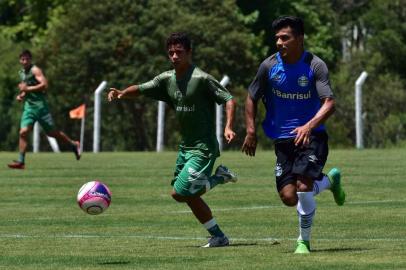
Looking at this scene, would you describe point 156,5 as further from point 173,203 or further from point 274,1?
point 173,203

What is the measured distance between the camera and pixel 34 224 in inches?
619

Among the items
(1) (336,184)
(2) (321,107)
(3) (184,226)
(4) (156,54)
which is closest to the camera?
(2) (321,107)

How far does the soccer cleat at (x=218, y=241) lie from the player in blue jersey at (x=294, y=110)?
0.82 meters

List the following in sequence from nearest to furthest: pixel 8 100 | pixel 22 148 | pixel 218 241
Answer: pixel 218 241 → pixel 22 148 → pixel 8 100

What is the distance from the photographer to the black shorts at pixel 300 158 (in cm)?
1234

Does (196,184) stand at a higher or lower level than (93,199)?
higher

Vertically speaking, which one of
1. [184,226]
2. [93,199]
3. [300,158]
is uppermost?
[300,158]

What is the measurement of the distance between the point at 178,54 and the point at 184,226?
2.57 metres

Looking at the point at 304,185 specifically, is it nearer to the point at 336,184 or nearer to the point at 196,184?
the point at 196,184

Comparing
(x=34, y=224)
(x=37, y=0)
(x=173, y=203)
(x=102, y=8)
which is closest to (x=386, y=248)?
(x=34, y=224)

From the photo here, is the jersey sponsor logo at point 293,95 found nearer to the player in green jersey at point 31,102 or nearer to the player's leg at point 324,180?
the player's leg at point 324,180

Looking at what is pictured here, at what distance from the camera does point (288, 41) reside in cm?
1241

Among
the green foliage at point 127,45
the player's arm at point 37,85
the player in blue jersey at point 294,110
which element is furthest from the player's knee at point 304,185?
the green foliage at point 127,45

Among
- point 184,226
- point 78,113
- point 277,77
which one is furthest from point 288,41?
point 78,113
